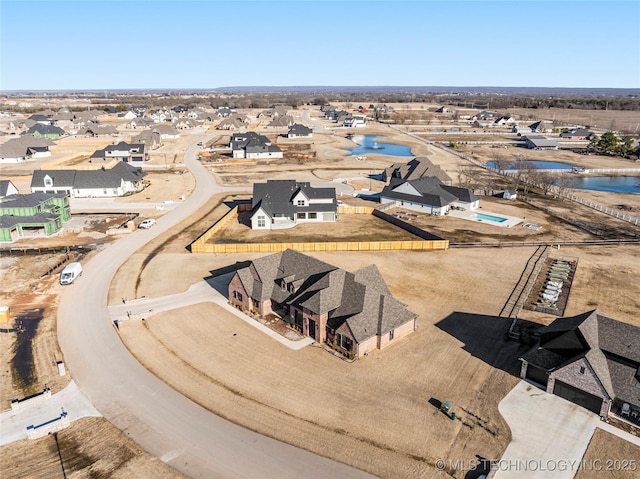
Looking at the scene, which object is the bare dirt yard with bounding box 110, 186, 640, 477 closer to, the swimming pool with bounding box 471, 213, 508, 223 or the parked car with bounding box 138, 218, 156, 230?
the parked car with bounding box 138, 218, 156, 230

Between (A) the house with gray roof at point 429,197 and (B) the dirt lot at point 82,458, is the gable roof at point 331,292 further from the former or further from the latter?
(A) the house with gray roof at point 429,197

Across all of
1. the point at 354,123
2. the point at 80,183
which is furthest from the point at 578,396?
the point at 354,123

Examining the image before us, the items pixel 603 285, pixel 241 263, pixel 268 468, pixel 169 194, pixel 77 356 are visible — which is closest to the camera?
pixel 268 468

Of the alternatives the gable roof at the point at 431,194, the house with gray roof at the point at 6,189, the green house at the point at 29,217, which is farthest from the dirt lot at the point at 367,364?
the house with gray roof at the point at 6,189

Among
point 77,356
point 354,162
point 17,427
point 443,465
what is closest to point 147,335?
point 77,356

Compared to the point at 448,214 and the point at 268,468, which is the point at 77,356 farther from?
the point at 448,214

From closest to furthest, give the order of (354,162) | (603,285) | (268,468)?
(268,468)
(603,285)
(354,162)

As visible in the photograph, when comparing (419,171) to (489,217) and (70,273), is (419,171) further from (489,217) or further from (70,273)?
(70,273)

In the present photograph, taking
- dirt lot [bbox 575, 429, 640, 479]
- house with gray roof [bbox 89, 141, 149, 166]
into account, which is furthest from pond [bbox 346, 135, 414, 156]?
dirt lot [bbox 575, 429, 640, 479]
